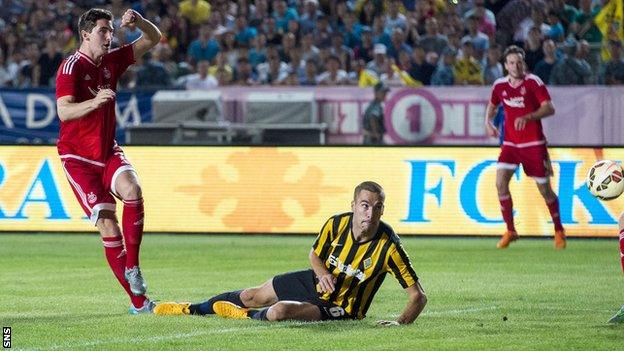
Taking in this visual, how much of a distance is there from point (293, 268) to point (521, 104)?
4188 millimetres

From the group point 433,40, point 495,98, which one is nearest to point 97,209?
point 495,98

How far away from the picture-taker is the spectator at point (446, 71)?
2398 cm

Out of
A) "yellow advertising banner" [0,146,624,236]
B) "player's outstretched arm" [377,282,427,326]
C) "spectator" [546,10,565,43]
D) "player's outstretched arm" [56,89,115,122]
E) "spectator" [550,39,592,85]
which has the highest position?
"player's outstretched arm" [56,89,115,122]

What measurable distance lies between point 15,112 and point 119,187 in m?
15.0

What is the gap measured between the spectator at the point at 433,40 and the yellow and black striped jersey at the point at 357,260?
50.7 feet

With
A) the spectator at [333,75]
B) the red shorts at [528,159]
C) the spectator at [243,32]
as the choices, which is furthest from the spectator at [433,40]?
the red shorts at [528,159]

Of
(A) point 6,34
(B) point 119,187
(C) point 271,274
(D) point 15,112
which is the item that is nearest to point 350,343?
(B) point 119,187

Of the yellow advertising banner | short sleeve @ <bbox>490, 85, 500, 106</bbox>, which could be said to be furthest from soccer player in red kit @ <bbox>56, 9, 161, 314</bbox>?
the yellow advertising banner

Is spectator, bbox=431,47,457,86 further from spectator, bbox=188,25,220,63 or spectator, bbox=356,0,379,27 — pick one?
spectator, bbox=188,25,220,63

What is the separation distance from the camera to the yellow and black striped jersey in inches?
374

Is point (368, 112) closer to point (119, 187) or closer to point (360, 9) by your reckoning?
point (360, 9)

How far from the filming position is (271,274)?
14266 millimetres

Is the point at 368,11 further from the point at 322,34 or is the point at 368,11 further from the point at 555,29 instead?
the point at 555,29

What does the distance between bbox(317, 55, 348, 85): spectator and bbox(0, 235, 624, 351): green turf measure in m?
5.76
